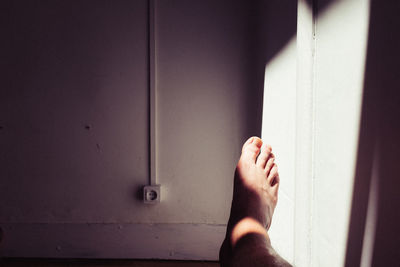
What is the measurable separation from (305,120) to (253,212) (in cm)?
33

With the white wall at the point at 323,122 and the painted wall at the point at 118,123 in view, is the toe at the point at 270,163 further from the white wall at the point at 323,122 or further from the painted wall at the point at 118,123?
the painted wall at the point at 118,123

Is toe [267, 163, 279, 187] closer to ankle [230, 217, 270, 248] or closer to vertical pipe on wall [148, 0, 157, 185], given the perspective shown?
ankle [230, 217, 270, 248]

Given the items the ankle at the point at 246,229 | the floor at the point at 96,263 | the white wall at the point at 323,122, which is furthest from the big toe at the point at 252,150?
the floor at the point at 96,263

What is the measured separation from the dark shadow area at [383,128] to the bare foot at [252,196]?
0.33 m

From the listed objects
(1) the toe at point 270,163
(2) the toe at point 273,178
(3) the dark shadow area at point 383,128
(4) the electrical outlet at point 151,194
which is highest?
(3) the dark shadow area at point 383,128

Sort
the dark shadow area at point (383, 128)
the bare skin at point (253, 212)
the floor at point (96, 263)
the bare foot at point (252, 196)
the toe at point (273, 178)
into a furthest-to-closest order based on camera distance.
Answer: the floor at point (96, 263), the toe at point (273, 178), the bare foot at point (252, 196), the bare skin at point (253, 212), the dark shadow area at point (383, 128)

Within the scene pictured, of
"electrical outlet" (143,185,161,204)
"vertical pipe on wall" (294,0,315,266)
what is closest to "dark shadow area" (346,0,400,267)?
"vertical pipe on wall" (294,0,315,266)

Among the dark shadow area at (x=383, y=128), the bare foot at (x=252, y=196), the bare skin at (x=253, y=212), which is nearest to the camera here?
the dark shadow area at (x=383, y=128)

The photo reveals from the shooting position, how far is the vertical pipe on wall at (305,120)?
0.65m

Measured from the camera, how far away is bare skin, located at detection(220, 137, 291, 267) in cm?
61

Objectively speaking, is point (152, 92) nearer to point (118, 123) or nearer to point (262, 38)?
point (118, 123)

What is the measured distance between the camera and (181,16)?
3.92ft

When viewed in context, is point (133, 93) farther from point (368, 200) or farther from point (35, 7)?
point (368, 200)

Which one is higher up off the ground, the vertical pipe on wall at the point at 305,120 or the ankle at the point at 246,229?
the vertical pipe on wall at the point at 305,120
